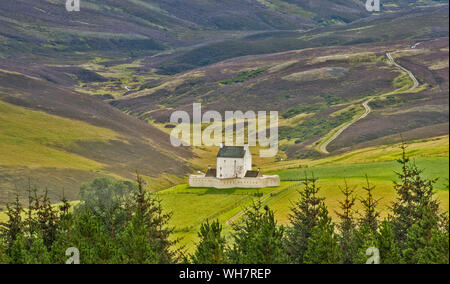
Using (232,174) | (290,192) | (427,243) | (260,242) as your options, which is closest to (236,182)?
(232,174)

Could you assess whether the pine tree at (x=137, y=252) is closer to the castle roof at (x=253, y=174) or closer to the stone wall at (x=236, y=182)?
the stone wall at (x=236, y=182)

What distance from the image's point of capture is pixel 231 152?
9500 cm

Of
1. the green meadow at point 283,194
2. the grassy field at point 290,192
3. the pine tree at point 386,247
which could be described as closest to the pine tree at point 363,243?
the pine tree at point 386,247

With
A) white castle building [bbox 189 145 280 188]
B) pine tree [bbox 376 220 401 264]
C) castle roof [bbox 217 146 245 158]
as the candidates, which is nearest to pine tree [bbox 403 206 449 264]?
pine tree [bbox 376 220 401 264]

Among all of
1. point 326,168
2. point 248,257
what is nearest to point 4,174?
point 326,168

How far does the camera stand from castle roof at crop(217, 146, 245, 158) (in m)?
93.9

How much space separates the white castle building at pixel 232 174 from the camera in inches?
3533

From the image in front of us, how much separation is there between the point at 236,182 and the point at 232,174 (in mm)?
3997

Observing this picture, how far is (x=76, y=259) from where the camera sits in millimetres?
34344

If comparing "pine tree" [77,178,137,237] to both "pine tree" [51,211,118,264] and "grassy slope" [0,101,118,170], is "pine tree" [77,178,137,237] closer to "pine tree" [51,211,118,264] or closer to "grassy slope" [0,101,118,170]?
"pine tree" [51,211,118,264]

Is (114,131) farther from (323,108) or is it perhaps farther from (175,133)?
(323,108)

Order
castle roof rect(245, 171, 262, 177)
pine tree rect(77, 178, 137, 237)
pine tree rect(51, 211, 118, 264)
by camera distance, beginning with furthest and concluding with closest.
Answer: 1. castle roof rect(245, 171, 262, 177)
2. pine tree rect(77, 178, 137, 237)
3. pine tree rect(51, 211, 118, 264)

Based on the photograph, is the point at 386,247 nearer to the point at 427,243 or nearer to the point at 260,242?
the point at 427,243
